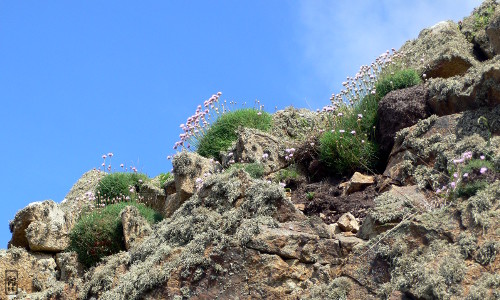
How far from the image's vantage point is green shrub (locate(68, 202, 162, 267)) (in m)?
11.8

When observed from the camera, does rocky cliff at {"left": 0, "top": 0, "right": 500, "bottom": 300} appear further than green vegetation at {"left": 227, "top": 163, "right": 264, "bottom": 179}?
No

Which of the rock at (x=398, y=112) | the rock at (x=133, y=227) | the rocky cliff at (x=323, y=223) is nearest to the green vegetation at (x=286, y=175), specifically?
the rocky cliff at (x=323, y=223)

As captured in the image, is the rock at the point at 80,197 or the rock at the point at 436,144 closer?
the rock at the point at 436,144

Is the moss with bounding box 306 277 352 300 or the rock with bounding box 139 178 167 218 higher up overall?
the rock with bounding box 139 178 167 218

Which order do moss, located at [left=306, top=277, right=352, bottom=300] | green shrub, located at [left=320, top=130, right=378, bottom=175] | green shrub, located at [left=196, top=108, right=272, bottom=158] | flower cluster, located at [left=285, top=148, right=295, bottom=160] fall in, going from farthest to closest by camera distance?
green shrub, located at [left=196, top=108, right=272, bottom=158] → flower cluster, located at [left=285, top=148, right=295, bottom=160] → green shrub, located at [left=320, top=130, right=378, bottom=175] → moss, located at [left=306, top=277, right=352, bottom=300]

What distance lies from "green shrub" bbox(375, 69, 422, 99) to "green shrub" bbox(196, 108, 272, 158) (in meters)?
2.40

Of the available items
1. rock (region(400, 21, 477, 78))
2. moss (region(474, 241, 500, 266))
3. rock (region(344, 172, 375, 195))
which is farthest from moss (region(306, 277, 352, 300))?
rock (region(400, 21, 477, 78))

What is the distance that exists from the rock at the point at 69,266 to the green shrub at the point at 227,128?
332cm

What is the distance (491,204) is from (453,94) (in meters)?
3.13

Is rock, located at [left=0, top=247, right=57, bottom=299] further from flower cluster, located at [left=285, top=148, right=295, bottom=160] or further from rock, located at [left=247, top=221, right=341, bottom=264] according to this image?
rock, located at [left=247, top=221, right=341, bottom=264]

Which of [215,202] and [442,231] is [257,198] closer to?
[215,202]

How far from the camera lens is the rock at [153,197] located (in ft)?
43.7

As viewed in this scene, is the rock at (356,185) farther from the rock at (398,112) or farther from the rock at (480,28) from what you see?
the rock at (480,28)

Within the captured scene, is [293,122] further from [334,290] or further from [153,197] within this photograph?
[334,290]
